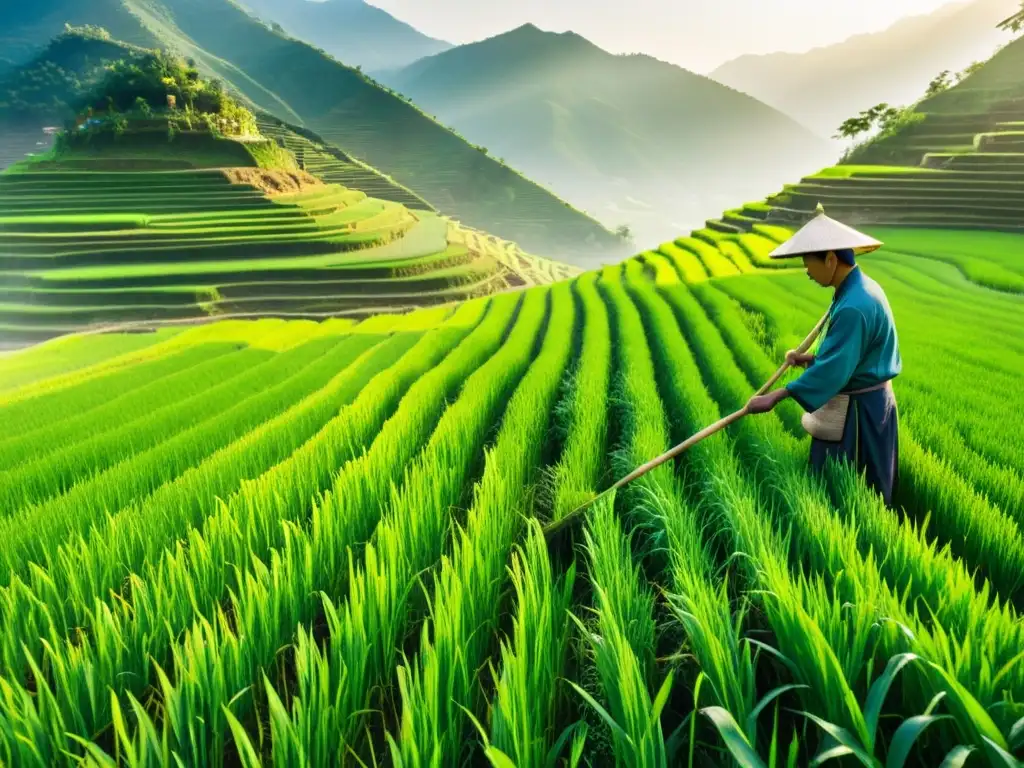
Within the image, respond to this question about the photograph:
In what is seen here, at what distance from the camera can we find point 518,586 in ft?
5.88

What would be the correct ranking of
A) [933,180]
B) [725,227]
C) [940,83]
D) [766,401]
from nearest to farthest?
[766,401] < [933,180] < [725,227] < [940,83]

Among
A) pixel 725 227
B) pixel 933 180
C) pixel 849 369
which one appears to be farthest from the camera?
pixel 725 227

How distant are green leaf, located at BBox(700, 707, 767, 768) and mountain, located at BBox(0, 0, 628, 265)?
338 feet

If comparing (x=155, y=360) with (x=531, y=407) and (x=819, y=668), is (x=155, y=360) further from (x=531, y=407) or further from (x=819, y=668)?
(x=819, y=668)

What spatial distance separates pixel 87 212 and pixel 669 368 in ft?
152

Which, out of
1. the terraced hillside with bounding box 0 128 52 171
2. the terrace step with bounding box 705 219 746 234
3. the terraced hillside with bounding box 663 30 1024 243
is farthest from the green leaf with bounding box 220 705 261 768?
the terraced hillside with bounding box 0 128 52 171

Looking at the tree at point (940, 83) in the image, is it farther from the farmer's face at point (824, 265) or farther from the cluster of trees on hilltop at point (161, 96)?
the cluster of trees on hilltop at point (161, 96)

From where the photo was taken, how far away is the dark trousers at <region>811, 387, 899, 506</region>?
2.85 metres

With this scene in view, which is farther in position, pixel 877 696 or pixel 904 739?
pixel 877 696

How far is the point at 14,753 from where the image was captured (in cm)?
138

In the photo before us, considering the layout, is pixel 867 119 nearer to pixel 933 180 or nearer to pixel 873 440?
pixel 933 180

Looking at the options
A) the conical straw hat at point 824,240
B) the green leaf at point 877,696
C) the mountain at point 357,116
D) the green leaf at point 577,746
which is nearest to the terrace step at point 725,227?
the conical straw hat at point 824,240

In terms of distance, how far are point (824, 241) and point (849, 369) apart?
0.64m

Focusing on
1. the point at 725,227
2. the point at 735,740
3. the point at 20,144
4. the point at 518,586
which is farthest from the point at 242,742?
the point at 20,144
